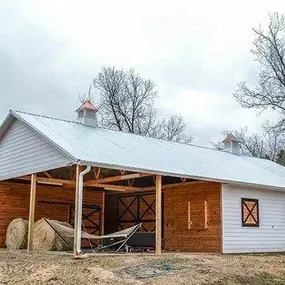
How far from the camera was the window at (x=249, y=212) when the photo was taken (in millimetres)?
16125

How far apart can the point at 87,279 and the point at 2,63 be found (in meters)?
18.8

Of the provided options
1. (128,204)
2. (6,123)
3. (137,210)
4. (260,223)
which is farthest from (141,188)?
(6,123)

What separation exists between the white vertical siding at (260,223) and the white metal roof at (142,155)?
1.45 ft

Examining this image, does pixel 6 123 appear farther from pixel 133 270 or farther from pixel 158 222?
pixel 133 270

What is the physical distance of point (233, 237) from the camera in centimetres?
1548

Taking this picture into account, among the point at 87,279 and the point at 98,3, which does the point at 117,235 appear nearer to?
the point at 87,279

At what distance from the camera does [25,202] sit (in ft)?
56.1

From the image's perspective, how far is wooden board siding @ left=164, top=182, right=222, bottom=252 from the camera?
15.5 meters

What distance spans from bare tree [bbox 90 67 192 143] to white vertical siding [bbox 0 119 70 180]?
1774cm

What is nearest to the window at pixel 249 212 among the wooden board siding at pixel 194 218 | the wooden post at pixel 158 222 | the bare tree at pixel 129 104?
the wooden board siding at pixel 194 218

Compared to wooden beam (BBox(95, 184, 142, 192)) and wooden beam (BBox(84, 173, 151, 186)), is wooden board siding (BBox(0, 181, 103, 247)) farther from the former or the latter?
wooden beam (BBox(84, 173, 151, 186))

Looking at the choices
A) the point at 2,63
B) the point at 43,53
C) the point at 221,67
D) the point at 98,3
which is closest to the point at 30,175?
the point at 98,3

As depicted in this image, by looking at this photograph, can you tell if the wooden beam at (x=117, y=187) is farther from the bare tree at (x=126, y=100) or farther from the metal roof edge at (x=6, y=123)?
the bare tree at (x=126, y=100)

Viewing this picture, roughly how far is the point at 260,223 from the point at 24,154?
7756mm
